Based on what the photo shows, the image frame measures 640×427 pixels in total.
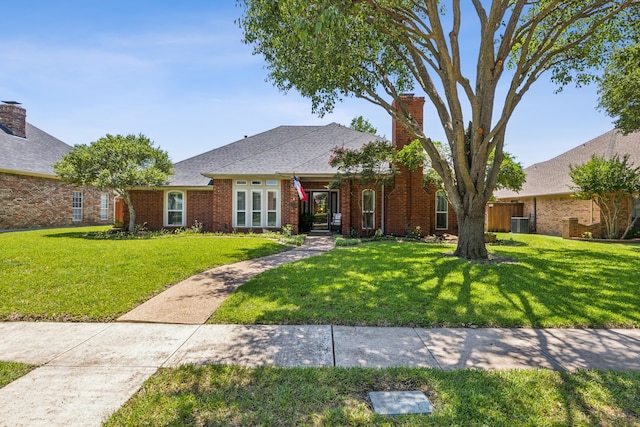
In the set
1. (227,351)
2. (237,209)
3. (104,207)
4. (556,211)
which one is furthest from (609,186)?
(104,207)

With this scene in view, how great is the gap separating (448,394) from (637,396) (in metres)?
1.68

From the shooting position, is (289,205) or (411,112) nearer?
(411,112)

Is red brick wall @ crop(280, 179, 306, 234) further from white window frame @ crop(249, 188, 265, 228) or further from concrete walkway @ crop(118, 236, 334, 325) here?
concrete walkway @ crop(118, 236, 334, 325)

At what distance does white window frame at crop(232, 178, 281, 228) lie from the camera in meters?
16.4

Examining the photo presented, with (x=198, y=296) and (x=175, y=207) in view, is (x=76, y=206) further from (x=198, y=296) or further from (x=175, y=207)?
(x=198, y=296)

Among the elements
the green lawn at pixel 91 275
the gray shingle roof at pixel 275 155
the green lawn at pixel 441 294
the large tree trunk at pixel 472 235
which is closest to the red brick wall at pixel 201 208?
the gray shingle roof at pixel 275 155

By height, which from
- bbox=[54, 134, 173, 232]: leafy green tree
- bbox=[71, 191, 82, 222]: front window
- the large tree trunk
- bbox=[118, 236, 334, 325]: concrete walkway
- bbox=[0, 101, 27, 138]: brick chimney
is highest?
bbox=[0, 101, 27, 138]: brick chimney

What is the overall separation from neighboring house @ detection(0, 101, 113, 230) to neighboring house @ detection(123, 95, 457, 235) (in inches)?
268

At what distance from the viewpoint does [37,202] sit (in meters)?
19.2

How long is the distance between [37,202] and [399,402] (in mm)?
24179

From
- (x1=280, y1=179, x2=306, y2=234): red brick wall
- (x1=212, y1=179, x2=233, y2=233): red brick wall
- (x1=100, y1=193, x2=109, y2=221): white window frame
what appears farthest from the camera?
(x1=100, y1=193, x2=109, y2=221): white window frame

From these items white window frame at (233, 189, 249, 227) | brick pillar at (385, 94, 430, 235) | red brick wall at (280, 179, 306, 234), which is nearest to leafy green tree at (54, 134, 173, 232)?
white window frame at (233, 189, 249, 227)

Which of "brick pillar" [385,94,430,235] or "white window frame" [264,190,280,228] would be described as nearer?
"brick pillar" [385,94,430,235]

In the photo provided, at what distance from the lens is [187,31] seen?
29.3ft
